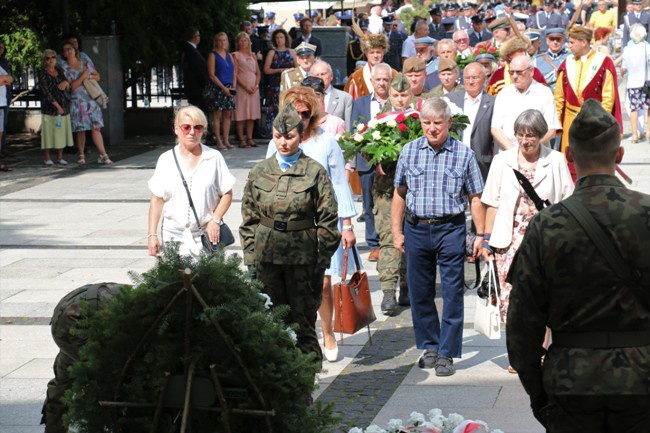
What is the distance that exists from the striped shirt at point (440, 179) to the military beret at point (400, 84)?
2.10 m

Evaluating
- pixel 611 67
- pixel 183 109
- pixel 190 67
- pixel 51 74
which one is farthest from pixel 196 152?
pixel 190 67

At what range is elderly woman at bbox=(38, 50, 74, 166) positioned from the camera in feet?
60.1

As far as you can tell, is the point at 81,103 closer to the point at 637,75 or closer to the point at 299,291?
the point at 637,75

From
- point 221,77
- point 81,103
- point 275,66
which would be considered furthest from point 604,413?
point 275,66

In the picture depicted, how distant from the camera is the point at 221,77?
2038cm

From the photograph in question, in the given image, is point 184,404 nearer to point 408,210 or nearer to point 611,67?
point 408,210

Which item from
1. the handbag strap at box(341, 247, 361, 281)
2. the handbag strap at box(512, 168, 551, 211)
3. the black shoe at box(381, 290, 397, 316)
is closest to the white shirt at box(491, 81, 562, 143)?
the black shoe at box(381, 290, 397, 316)

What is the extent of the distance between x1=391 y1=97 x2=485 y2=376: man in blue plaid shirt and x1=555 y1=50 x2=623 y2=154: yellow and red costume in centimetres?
444

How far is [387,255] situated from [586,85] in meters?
3.49

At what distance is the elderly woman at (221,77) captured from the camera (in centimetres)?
2020

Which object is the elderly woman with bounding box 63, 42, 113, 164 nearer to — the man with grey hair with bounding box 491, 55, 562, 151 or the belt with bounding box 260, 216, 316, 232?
the man with grey hair with bounding box 491, 55, 562, 151

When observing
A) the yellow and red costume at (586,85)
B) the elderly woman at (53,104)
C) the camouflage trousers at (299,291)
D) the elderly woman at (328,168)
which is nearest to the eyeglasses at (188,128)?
the elderly woman at (328,168)

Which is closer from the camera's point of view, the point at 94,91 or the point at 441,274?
the point at 441,274

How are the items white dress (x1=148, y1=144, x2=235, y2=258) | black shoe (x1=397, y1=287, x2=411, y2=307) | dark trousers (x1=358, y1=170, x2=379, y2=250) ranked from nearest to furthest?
white dress (x1=148, y1=144, x2=235, y2=258) < black shoe (x1=397, y1=287, x2=411, y2=307) < dark trousers (x1=358, y1=170, x2=379, y2=250)
